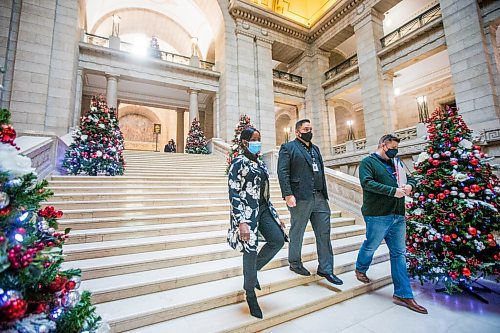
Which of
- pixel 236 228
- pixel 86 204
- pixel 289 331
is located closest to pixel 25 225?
pixel 236 228

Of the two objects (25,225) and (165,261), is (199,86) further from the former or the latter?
(25,225)

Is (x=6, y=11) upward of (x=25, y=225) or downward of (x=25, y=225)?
upward

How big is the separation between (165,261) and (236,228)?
1.30 meters

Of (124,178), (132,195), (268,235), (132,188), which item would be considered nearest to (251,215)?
(268,235)

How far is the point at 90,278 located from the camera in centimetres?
273

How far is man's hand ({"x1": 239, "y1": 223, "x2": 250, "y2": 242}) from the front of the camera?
7.36ft

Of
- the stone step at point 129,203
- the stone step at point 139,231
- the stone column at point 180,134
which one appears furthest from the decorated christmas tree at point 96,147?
the stone column at point 180,134

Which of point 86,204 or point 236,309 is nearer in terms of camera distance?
point 236,309

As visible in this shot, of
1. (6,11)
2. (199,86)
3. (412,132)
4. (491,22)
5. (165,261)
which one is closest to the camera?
(165,261)

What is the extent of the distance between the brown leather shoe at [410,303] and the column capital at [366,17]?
1465cm

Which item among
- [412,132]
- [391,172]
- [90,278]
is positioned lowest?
[90,278]

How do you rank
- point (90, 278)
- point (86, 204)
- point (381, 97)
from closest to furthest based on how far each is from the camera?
point (90, 278) → point (86, 204) → point (381, 97)

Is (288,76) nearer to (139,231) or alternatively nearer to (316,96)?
(316,96)

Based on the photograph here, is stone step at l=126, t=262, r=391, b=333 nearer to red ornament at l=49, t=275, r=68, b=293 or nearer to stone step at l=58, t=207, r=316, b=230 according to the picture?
red ornament at l=49, t=275, r=68, b=293
